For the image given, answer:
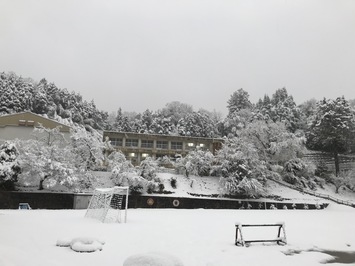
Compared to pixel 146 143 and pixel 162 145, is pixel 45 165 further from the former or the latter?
pixel 162 145

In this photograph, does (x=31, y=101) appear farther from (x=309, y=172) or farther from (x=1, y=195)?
(x=309, y=172)

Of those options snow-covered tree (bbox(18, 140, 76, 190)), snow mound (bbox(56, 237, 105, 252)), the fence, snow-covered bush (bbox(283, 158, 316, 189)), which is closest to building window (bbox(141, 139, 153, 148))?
the fence

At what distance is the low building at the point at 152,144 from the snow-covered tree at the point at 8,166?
73.0ft

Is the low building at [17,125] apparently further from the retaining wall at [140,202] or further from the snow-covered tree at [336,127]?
the snow-covered tree at [336,127]

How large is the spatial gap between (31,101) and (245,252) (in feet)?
166

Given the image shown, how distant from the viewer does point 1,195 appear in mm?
22531

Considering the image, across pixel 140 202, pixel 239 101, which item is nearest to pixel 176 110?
pixel 239 101

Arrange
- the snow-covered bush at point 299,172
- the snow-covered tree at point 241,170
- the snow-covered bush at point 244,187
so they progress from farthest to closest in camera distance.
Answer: the snow-covered bush at point 299,172, the snow-covered tree at point 241,170, the snow-covered bush at point 244,187

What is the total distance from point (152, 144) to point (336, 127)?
86.6 feet

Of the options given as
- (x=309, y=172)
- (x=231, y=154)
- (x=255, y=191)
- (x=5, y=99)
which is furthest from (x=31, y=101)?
(x=309, y=172)

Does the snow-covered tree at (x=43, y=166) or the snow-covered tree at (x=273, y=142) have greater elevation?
the snow-covered tree at (x=273, y=142)

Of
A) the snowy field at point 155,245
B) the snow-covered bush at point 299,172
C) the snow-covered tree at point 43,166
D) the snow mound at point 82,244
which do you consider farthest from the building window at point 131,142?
the snow mound at point 82,244

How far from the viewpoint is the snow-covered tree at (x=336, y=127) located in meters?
41.2

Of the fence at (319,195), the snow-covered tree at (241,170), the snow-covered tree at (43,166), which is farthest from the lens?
the fence at (319,195)
